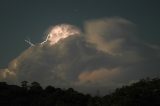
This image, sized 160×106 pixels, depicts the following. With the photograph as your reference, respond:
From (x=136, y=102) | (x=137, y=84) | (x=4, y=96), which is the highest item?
(x=4, y=96)

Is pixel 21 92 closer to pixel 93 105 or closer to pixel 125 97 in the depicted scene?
pixel 93 105

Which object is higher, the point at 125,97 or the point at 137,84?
the point at 137,84

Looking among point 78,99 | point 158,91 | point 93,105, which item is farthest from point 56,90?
point 158,91

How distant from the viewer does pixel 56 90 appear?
11725 centimetres

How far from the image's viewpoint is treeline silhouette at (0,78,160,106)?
6675 cm

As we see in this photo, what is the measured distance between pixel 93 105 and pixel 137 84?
1031cm

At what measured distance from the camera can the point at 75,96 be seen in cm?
10506

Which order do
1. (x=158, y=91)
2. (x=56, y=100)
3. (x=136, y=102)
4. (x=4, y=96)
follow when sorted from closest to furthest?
1. (x=136, y=102)
2. (x=158, y=91)
3. (x=56, y=100)
4. (x=4, y=96)

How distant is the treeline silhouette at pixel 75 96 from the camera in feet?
219

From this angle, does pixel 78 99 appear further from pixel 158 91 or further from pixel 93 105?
pixel 158 91

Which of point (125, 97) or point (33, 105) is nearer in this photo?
point (125, 97)

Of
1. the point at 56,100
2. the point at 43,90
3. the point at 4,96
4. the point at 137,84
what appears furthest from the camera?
the point at 43,90

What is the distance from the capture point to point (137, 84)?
77688 mm

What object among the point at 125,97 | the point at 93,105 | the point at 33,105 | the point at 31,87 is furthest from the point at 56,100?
the point at 125,97
